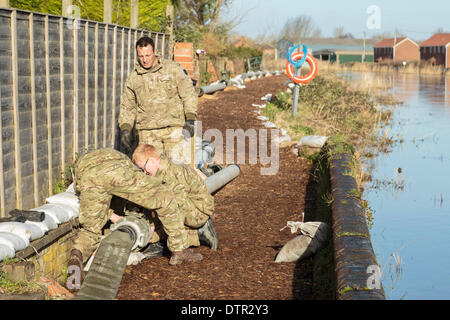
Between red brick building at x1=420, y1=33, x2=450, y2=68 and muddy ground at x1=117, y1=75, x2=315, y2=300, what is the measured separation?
243ft

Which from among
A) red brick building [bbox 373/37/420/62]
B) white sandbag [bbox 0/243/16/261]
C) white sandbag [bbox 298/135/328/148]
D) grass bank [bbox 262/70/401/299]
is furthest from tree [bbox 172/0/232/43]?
red brick building [bbox 373/37/420/62]

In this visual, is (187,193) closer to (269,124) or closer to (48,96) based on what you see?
(48,96)

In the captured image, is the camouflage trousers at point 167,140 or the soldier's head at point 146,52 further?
the camouflage trousers at point 167,140

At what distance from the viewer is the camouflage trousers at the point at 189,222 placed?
6220 mm

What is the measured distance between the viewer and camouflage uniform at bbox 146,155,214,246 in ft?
20.0

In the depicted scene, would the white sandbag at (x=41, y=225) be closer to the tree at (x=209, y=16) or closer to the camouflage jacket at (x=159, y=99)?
the camouflage jacket at (x=159, y=99)

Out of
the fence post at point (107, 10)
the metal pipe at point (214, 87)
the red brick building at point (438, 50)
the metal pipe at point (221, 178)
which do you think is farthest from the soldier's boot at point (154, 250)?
the red brick building at point (438, 50)

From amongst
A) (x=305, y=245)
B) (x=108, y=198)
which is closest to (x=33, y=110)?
(x=108, y=198)

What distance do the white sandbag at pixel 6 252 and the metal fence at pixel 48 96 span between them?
2.76 feet

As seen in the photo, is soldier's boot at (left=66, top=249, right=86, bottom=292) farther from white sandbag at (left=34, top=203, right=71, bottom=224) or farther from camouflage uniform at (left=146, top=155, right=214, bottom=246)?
camouflage uniform at (left=146, top=155, right=214, bottom=246)

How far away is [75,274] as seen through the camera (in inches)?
211

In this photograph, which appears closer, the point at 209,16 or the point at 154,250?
the point at 154,250

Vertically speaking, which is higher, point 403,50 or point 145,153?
point 403,50

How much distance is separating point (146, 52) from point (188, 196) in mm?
1806
